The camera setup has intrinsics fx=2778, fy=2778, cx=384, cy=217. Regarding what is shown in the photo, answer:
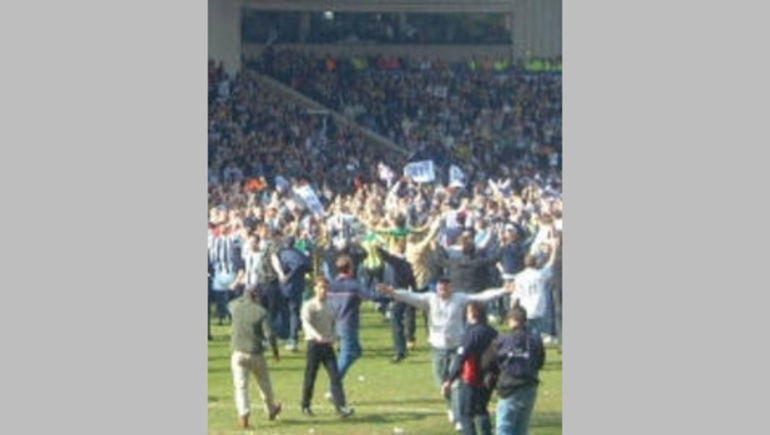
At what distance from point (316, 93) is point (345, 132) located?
374cm

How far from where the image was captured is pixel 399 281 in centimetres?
4109

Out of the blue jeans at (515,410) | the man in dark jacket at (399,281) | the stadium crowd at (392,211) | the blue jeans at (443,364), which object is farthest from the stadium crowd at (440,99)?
the blue jeans at (515,410)

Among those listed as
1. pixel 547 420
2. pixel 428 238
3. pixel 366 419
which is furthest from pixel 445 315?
pixel 428 238

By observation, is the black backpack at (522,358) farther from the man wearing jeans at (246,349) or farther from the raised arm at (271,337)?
the raised arm at (271,337)

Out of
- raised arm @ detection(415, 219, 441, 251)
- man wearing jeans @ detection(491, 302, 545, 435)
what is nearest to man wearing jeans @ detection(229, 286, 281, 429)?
man wearing jeans @ detection(491, 302, 545, 435)

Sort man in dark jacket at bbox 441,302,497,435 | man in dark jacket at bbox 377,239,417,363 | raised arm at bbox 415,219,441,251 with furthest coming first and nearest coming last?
raised arm at bbox 415,219,441,251, man in dark jacket at bbox 377,239,417,363, man in dark jacket at bbox 441,302,497,435

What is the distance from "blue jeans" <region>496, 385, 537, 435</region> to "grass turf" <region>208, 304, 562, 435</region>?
10.1ft

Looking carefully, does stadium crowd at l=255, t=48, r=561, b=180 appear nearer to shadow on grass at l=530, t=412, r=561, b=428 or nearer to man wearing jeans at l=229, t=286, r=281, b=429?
shadow on grass at l=530, t=412, r=561, b=428

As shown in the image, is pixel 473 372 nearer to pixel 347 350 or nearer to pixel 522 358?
pixel 522 358

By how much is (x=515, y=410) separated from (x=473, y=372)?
0.80 metres

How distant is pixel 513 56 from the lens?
71312mm

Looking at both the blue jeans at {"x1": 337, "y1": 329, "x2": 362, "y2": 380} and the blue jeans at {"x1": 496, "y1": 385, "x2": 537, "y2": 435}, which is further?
the blue jeans at {"x1": 337, "y1": 329, "x2": 362, "y2": 380}

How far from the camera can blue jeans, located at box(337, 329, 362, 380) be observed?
117ft

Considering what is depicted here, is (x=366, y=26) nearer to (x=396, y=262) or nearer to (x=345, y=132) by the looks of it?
(x=345, y=132)
